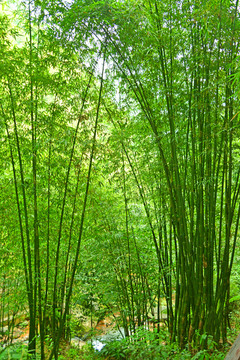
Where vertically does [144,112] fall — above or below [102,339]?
above

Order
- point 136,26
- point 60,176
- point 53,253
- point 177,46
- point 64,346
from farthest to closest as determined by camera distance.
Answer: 1. point 64,346
2. point 53,253
3. point 60,176
4. point 177,46
5. point 136,26

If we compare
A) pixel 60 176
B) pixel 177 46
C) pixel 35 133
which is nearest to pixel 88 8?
pixel 177 46

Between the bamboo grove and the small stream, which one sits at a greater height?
the bamboo grove

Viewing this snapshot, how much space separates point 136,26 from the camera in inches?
99.4

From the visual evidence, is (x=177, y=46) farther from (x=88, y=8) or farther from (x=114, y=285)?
(x=114, y=285)

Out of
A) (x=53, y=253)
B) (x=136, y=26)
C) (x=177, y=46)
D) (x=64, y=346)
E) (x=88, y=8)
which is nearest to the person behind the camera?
(x=88, y=8)

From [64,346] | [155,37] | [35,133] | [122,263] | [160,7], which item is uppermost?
[160,7]

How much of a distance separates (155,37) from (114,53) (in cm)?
54

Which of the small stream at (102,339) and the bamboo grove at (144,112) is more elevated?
the bamboo grove at (144,112)

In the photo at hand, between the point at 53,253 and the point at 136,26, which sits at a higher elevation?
the point at 136,26

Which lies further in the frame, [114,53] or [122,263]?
[122,263]

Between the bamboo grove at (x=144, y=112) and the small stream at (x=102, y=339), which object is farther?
the small stream at (x=102, y=339)

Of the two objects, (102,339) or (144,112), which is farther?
(102,339)

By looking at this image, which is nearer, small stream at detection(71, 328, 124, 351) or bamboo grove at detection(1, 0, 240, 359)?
bamboo grove at detection(1, 0, 240, 359)
